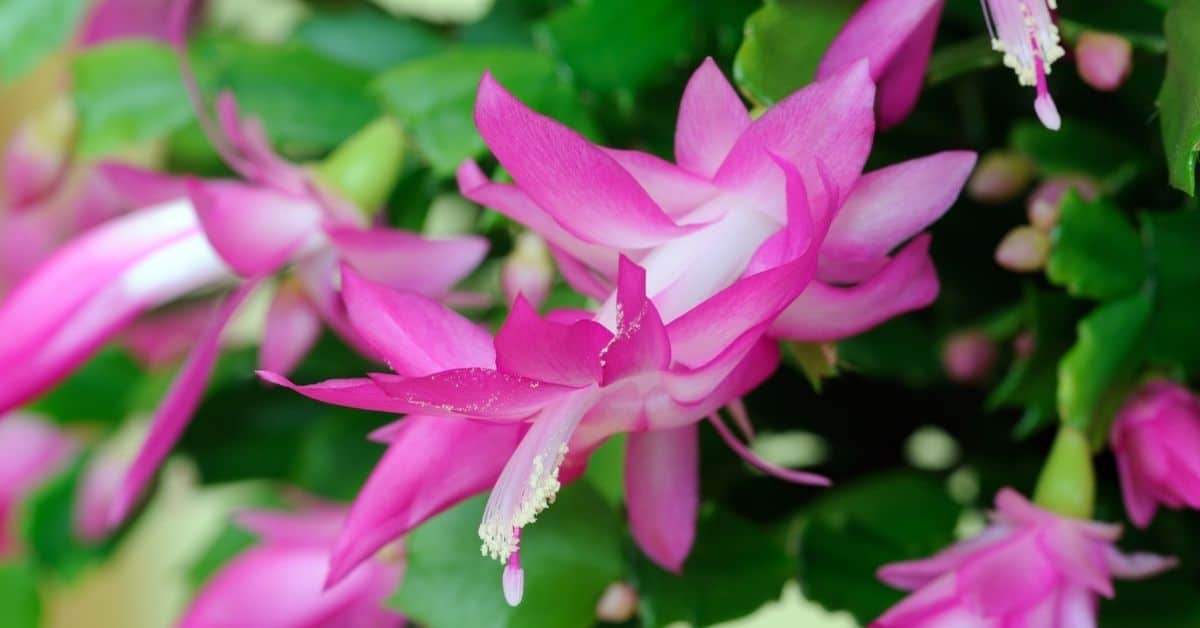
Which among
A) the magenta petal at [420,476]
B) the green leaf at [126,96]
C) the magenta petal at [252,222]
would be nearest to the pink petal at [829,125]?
the magenta petal at [420,476]

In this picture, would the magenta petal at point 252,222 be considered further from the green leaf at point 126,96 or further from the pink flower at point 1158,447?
the pink flower at point 1158,447

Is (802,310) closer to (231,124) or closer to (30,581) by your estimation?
(231,124)

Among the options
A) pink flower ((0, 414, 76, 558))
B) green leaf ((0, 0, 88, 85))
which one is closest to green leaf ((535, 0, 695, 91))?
green leaf ((0, 0, 88, 85))

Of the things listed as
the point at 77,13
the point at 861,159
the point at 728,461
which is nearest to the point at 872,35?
the point at 861,159

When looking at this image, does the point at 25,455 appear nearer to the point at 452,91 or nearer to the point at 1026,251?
the point at 452,91

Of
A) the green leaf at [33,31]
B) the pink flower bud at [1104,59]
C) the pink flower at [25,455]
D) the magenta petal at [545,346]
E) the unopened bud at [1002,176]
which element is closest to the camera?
the magenta petal at [545,346]

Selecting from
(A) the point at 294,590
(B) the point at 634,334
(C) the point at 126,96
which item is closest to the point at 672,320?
(B) the point at 634,334
